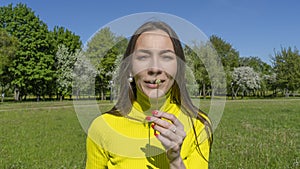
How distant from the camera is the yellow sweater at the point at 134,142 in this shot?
1782 millimetres

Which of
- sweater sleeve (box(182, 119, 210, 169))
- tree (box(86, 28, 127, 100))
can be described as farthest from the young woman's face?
sweater sleeve (box(182, 119, 210, 169))

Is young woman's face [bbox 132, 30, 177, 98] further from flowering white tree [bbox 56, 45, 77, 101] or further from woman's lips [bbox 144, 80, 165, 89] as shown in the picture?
flowering white tree [bbox 56, 45, 77, 101]

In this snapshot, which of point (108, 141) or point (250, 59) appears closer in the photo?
point (108, 141)

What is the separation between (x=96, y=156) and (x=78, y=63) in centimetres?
83

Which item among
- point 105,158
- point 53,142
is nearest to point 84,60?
point 105,158

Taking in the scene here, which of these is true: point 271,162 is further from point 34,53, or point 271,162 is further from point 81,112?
point 34,53

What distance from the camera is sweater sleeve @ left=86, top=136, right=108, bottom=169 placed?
80.3 inches

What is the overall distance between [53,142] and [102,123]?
10.7 m

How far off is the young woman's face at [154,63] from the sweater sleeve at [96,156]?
583 millimetres

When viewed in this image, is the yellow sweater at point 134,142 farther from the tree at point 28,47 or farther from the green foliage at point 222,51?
the tree at point 28,47

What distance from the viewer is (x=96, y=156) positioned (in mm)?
2051

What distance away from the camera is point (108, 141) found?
75.8 inches

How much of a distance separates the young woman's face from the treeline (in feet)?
0.29

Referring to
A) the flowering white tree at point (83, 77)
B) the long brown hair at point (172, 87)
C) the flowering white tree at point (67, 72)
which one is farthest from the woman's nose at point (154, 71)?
the flowering white tree at point (67, 72)
